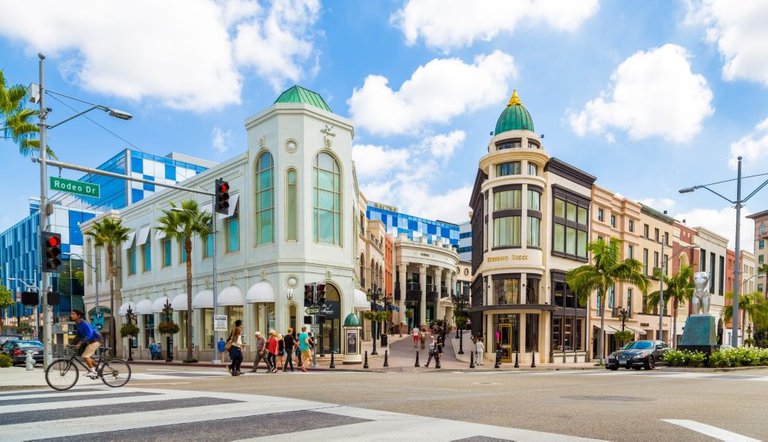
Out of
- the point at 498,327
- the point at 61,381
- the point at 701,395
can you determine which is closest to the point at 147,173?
the point at 498,327

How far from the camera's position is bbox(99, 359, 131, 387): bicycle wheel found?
12508 mm

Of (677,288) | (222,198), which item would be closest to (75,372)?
(222,198)

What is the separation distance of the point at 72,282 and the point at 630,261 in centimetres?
6653

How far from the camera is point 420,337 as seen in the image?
46000 mm

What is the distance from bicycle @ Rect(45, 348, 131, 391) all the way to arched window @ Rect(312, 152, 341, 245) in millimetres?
20432

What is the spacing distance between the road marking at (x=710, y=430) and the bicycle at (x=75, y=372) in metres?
10.9

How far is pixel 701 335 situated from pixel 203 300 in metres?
28.2

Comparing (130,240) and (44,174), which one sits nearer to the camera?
(44,174)

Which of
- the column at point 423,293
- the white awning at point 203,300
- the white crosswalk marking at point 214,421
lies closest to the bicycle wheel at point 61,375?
the white crosswalk marking at point 214,421

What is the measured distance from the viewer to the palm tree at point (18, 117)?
2087cm

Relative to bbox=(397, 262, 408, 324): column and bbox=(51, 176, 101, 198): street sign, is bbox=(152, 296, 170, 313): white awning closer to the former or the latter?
bbox=(51, 176, 101, 198): street sign

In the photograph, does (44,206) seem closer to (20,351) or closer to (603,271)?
(20,351)

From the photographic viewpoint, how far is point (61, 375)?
11.9m

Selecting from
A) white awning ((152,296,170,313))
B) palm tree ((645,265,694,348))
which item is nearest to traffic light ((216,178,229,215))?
white awning ((152,296,170,313))
